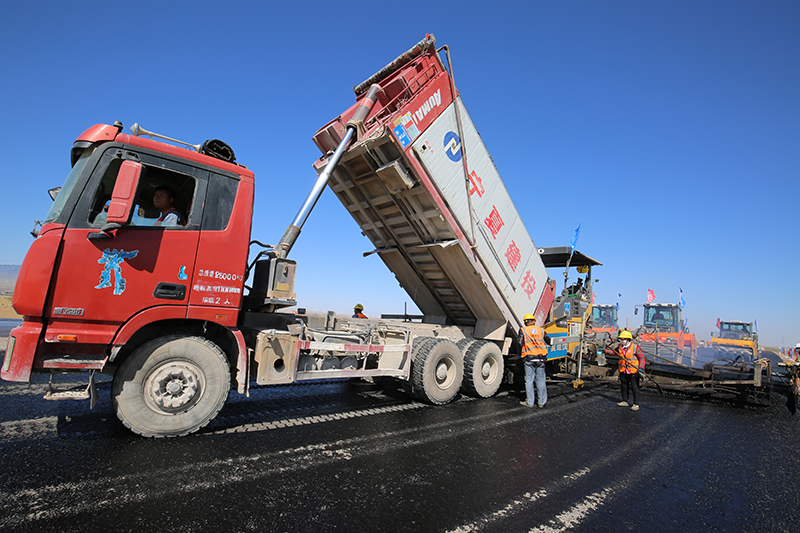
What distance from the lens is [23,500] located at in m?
2.69

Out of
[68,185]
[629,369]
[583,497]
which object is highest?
[68,185]

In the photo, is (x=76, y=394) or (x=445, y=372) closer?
(x=76, y=394)

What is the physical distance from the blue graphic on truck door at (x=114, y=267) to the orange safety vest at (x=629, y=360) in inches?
318

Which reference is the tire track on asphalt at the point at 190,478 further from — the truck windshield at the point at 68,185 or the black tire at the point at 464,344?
the truck windshield at the point at 68,185

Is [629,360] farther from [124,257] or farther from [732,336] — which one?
[732,336]

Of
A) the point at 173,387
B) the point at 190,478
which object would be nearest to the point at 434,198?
the point at 173,387

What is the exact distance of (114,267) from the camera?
3.72 metres

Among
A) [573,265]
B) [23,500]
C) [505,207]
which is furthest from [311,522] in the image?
[573,265]

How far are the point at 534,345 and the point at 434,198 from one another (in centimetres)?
336

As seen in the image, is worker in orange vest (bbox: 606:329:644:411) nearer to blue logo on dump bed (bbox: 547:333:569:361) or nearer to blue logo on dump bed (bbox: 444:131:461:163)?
blue logo on dump bed (bbox: 547:333:569:361)

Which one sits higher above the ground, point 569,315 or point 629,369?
point 569,315

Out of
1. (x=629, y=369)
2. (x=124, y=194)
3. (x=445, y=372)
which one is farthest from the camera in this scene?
(x=629, y=369)

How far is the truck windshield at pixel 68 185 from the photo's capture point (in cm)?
372

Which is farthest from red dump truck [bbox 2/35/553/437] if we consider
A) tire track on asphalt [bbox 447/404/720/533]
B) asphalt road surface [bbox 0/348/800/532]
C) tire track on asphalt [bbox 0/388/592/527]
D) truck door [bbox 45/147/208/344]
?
tire track on asphalt [bbox 447/404/720/533]
